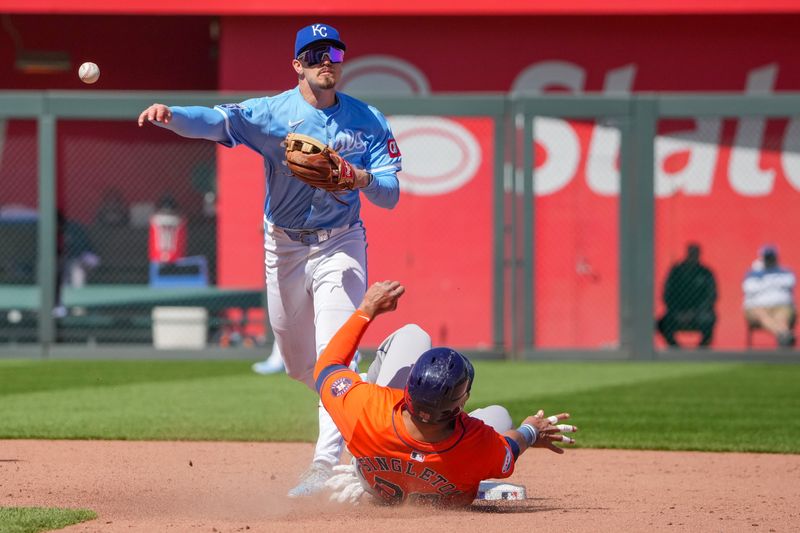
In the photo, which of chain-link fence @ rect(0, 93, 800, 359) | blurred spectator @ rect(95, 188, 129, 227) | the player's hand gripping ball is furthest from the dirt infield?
blurred spectator @ rect(95, 188, 129, 227)

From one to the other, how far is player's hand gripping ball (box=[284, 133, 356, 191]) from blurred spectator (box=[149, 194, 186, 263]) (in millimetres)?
10094

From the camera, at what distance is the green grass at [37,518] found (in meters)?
4.92

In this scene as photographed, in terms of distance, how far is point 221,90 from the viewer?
53.2 ft

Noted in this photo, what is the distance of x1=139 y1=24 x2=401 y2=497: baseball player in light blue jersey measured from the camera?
5.86m

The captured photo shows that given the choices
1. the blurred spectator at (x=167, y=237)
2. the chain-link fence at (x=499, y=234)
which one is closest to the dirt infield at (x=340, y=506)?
the chain-link fence at (x=499, y=234)

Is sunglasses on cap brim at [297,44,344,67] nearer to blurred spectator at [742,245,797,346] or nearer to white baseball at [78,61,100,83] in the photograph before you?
white baseball at [78,61,100,83]

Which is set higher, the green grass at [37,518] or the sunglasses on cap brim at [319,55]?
the sunglasses on cap brim at [319,55]

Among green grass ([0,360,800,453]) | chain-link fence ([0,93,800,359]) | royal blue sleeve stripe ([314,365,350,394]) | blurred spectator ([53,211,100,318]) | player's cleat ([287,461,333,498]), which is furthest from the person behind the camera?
blurred spectator ([53,211,100,318])

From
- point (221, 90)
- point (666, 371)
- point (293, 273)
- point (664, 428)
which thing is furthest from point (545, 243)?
point (293, 273)

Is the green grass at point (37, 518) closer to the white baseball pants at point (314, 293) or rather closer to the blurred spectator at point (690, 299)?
the white baseball pants at point (314, 293)

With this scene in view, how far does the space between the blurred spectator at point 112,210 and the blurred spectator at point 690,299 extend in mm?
7206

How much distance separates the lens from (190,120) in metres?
5.68

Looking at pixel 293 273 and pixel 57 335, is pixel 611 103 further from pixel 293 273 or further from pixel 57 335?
pixel 293 273

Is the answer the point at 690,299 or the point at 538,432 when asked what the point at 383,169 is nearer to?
the point at 538,432
